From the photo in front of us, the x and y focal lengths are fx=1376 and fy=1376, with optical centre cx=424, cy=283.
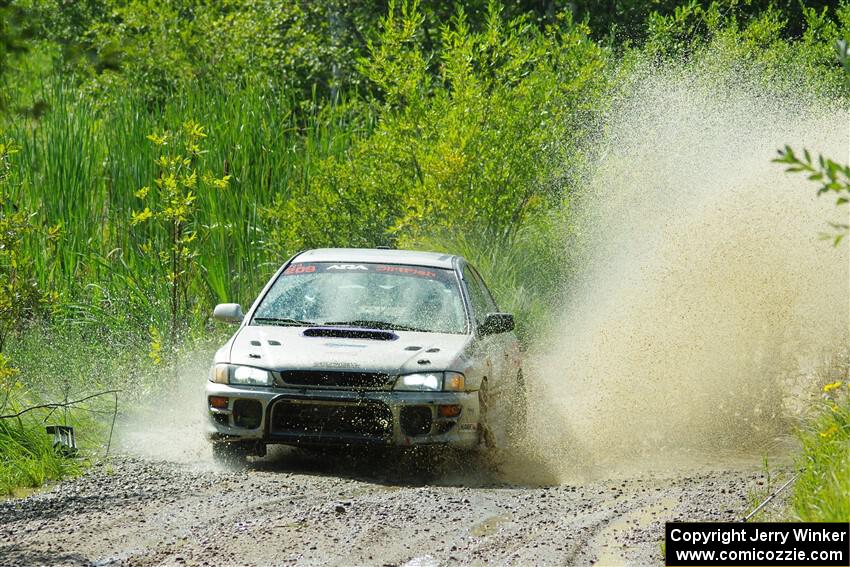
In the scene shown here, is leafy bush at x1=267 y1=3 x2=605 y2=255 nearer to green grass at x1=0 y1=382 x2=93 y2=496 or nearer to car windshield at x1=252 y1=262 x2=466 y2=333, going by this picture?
car windshield at x1=252 y1=262 x2=466 y2=333

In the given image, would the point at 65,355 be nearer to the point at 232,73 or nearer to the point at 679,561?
the point at 679,561

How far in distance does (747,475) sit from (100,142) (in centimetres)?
1042

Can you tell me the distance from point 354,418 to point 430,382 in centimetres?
53

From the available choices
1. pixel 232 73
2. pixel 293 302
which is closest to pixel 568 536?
pixel 293 302

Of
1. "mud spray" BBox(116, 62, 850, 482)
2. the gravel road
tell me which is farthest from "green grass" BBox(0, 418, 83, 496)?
"mud spray" BBox(116, 62, 850, 482)

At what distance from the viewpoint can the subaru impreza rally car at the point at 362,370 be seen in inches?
341

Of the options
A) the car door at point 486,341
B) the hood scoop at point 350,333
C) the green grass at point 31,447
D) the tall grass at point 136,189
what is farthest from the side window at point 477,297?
the tall grass at point 136,189

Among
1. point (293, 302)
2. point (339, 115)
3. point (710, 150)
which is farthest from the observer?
point (339, 115)

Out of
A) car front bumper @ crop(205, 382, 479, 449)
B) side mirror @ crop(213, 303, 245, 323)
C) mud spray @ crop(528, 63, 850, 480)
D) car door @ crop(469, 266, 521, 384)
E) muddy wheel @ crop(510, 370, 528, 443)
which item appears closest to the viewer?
car front bumper @ crop(205, 382, 479, 449)

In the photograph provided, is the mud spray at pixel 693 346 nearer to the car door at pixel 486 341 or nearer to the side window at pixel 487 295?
the car door at pixel 486 341

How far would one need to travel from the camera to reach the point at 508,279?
589 inches

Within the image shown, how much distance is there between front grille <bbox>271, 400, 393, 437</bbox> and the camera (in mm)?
8641

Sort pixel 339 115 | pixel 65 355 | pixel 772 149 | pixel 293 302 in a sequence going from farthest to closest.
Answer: pixel 339 115 < pixel 772 149 < pixel 65 355 < pixel 293 302

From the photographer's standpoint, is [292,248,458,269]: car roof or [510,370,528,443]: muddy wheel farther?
[292,248,458,269]: car roof
